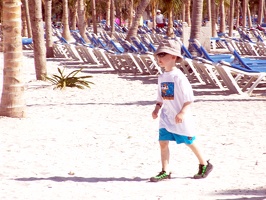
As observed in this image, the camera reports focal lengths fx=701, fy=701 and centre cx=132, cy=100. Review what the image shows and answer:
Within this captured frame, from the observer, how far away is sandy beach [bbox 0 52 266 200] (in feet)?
18.5

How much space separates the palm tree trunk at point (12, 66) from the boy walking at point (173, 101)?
4.36 m

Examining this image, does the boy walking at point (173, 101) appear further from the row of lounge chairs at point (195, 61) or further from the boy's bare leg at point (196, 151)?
the row of lounge chairs at point (195, 61)

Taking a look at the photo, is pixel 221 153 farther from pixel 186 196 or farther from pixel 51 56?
pixel 51 56

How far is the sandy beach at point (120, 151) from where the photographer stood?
565 cm

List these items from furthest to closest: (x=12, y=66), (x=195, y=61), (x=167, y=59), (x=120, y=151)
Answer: (x=195, y=61) < (x=12, y=66) < (x=120, y=151) < (x=167, y=59)

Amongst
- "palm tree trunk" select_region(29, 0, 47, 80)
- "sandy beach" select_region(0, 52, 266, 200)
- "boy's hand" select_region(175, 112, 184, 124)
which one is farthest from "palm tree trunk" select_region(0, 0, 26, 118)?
"palm tree trunk" select_region(29, 0, 47, 80)

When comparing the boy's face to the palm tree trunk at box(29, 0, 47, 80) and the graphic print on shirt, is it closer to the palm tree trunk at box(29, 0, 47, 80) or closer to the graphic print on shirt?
the graphic print on shirt

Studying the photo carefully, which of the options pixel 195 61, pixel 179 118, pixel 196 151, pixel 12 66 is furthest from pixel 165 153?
pixel 195 61

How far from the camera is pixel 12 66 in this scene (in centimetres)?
989

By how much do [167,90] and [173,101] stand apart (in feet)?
0.34

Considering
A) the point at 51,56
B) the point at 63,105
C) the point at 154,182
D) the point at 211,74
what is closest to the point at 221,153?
the point at 154,182

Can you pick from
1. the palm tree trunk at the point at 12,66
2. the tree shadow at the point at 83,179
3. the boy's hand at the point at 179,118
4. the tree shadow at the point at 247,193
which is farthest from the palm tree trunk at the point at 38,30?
the tree shadow at the point at 247,193

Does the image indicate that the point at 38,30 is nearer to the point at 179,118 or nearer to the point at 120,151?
the point at 120,151

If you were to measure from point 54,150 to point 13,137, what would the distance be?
1058 millimetres
